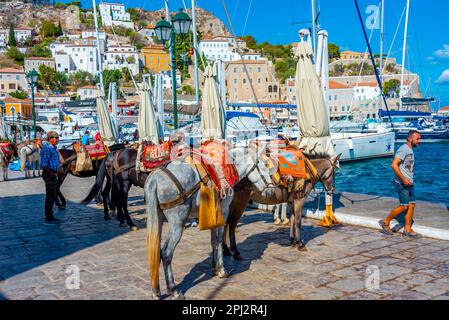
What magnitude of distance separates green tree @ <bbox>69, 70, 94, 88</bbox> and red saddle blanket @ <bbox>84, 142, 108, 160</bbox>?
124 metres

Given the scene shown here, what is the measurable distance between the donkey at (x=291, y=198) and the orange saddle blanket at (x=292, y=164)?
314 mm

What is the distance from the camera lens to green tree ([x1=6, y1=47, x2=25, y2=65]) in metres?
137

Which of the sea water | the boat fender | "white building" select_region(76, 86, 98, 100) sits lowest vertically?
the sea water

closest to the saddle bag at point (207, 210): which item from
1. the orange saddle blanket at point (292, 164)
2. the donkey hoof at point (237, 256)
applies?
the donkey hoof at point (237, 256)

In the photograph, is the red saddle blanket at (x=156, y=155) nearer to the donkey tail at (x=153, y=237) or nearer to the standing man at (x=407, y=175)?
the donkey tail at (x=153, y=237)

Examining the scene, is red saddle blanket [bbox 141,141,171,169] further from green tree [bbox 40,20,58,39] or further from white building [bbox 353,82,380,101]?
green tree [bbox 40,20,58,39]

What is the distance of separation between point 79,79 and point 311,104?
12894 cm

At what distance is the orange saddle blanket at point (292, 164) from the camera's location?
271 inches

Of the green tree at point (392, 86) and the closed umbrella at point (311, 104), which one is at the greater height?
the green tree at point (392, 86)

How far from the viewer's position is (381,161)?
110ft

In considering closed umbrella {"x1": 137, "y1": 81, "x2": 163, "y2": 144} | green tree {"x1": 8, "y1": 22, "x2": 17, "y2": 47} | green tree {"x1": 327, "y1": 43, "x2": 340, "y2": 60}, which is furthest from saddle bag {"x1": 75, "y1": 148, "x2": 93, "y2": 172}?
green tree {"x1": 327, "y1": 43, "x2": 340, "y2": 60}

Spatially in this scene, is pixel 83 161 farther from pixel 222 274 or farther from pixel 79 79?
pixel 79 79
